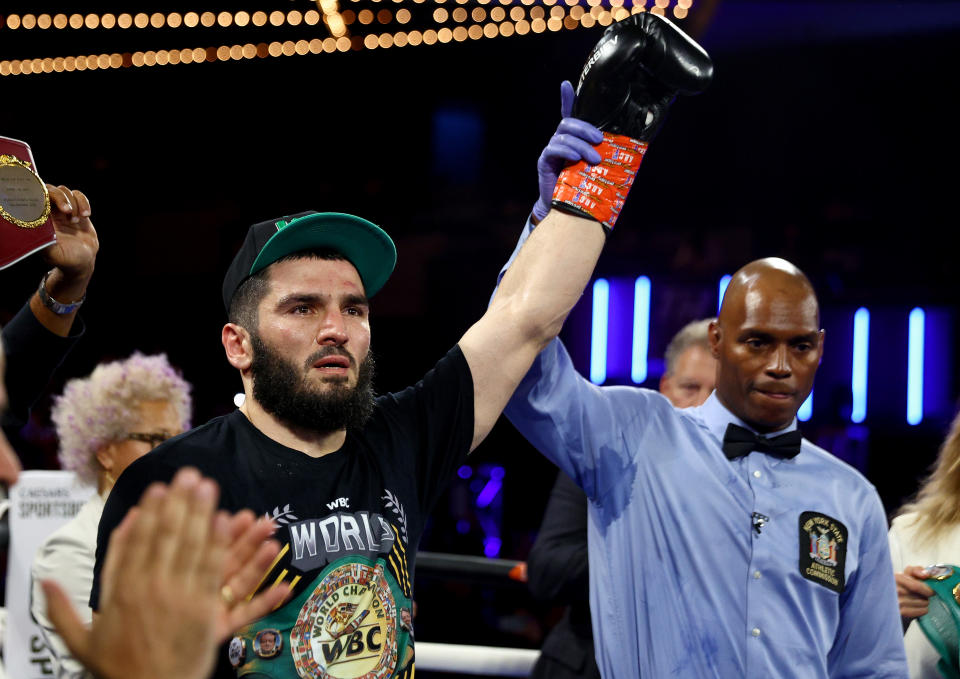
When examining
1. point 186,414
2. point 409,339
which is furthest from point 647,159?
point 186,414

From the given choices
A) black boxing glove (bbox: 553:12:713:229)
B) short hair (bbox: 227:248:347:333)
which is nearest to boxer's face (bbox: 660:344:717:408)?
black boxing glove (bbox: 553:12:713:229)

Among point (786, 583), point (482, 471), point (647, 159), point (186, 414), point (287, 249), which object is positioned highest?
point (647, 159)

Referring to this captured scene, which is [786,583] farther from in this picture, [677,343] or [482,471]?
[482,471]

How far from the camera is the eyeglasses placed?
241cm

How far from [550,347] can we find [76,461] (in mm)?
1432

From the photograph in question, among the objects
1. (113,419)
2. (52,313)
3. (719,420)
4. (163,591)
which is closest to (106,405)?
(113,419)

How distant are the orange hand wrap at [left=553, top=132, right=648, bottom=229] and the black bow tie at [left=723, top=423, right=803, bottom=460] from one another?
1.53 ft

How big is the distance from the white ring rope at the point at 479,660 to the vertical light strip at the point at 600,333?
4244 mm

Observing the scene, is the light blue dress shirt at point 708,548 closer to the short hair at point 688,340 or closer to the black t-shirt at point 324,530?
the black t-shirt at point 324,530

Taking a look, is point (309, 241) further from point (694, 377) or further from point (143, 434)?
point (694, 377)

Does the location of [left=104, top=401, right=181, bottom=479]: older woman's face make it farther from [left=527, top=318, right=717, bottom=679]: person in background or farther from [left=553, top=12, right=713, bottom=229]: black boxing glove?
[left=553, top=12, right=713, bottom=229]: black boxing glove

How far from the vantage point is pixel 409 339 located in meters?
7.63

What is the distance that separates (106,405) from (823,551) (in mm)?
1704

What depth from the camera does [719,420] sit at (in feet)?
5.95
